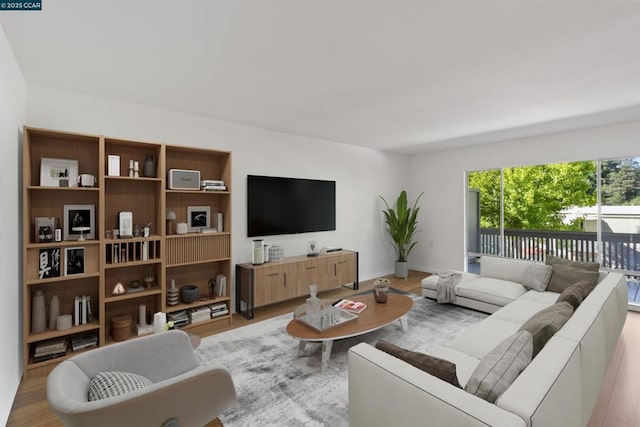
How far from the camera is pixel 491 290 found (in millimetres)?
3826

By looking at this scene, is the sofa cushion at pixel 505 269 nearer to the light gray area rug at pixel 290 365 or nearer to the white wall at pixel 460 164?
the light gray area rug at pixel 290 365

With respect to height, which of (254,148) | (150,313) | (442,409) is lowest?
(150,313)

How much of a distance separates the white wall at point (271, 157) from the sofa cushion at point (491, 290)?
2.06 meters

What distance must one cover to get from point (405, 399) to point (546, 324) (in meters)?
1.07

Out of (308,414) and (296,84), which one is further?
(296,84)

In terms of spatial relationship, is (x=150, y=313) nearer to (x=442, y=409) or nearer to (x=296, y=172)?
(x=296, y=172)

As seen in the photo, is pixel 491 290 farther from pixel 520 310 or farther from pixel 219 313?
pixel 219 313

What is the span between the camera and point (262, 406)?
216 centimetres

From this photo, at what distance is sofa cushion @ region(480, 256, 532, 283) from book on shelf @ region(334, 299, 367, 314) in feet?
7.29

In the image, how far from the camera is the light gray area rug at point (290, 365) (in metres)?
2.08

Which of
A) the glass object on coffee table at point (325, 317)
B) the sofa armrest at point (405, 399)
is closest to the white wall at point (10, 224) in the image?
the glass object on coffee table at point (325, 317)

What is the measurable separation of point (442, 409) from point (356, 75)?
2.46 m

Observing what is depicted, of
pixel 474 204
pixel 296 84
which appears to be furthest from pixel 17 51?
pixel 474 204

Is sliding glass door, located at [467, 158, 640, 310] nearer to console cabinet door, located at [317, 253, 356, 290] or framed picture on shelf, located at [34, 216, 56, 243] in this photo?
console cabinet door, located at [317, 253, 356, 290]
